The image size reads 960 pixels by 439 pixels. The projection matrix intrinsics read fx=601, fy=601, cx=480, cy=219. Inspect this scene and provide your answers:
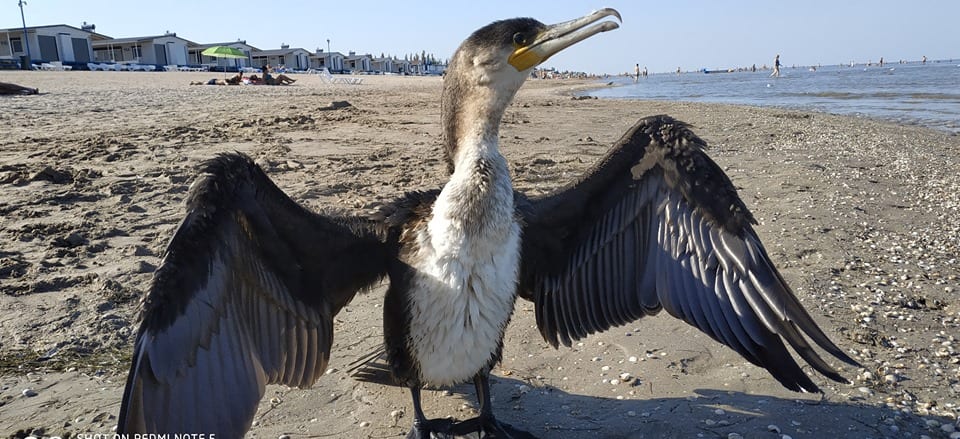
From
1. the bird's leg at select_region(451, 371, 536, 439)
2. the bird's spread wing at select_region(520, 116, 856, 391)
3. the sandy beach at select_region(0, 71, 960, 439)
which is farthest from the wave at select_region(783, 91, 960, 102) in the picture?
the bird's leg at select_region(451, 371, 536, 439)

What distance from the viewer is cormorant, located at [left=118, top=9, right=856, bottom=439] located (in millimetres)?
2150

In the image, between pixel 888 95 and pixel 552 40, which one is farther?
pixel 888 95

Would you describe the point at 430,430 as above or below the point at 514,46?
below

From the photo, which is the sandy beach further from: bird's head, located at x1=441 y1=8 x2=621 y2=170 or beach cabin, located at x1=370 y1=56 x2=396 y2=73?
beach cabin, located at x1=370 y1=56 x2=396 y2=73

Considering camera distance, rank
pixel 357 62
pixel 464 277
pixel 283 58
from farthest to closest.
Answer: pixel 357 62 < pixel 283 58 < pixel 464 277

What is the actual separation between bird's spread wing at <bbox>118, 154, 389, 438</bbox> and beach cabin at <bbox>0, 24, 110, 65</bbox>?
56999 mm

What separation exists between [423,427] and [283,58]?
80201 mm

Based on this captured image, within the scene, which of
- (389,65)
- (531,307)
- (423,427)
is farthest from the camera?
(389,65)

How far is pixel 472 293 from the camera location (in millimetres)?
2584

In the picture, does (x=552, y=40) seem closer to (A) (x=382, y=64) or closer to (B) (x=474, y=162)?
(B) (x=474, y=162)

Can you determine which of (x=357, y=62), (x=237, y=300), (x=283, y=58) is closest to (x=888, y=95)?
(x=237, y=300)

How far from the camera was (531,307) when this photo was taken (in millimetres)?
4301

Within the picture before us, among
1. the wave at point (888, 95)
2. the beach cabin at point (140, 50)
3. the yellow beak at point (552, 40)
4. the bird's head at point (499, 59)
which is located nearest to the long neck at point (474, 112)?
the bird's head at point (499, 59)

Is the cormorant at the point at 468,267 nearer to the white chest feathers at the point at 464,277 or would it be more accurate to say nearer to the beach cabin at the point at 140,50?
the white chest feathers at the point at 464,277
